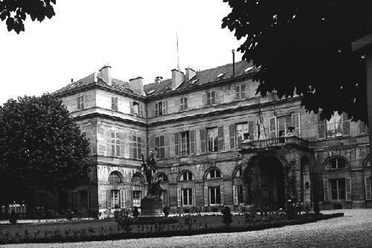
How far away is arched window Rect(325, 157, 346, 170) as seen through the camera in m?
35.4

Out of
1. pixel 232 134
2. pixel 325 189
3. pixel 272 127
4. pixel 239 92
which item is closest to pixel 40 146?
pixel 232 134

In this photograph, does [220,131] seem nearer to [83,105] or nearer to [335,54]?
[83,105]

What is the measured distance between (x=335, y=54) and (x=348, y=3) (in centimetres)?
167

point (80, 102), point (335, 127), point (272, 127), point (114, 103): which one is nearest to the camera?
point (335, 127)

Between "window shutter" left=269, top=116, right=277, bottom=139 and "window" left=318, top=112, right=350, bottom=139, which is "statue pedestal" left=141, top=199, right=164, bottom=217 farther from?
"window" left=318, top=112, right=350, bottom=139

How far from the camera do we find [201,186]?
41031mm

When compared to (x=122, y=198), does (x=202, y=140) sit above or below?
above

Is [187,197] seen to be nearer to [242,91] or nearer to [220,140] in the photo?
[220,140]

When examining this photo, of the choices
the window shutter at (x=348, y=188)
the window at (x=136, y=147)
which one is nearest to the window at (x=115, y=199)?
the window at (x=136, y=147)

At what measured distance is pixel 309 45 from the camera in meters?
9.46

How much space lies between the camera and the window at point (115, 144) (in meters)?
41.2

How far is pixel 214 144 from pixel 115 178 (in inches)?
339

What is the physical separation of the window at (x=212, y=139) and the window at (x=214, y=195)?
318 centimetres

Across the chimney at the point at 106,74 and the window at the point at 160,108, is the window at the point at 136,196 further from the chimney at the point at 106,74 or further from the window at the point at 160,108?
the chimney at the point at 106,74
